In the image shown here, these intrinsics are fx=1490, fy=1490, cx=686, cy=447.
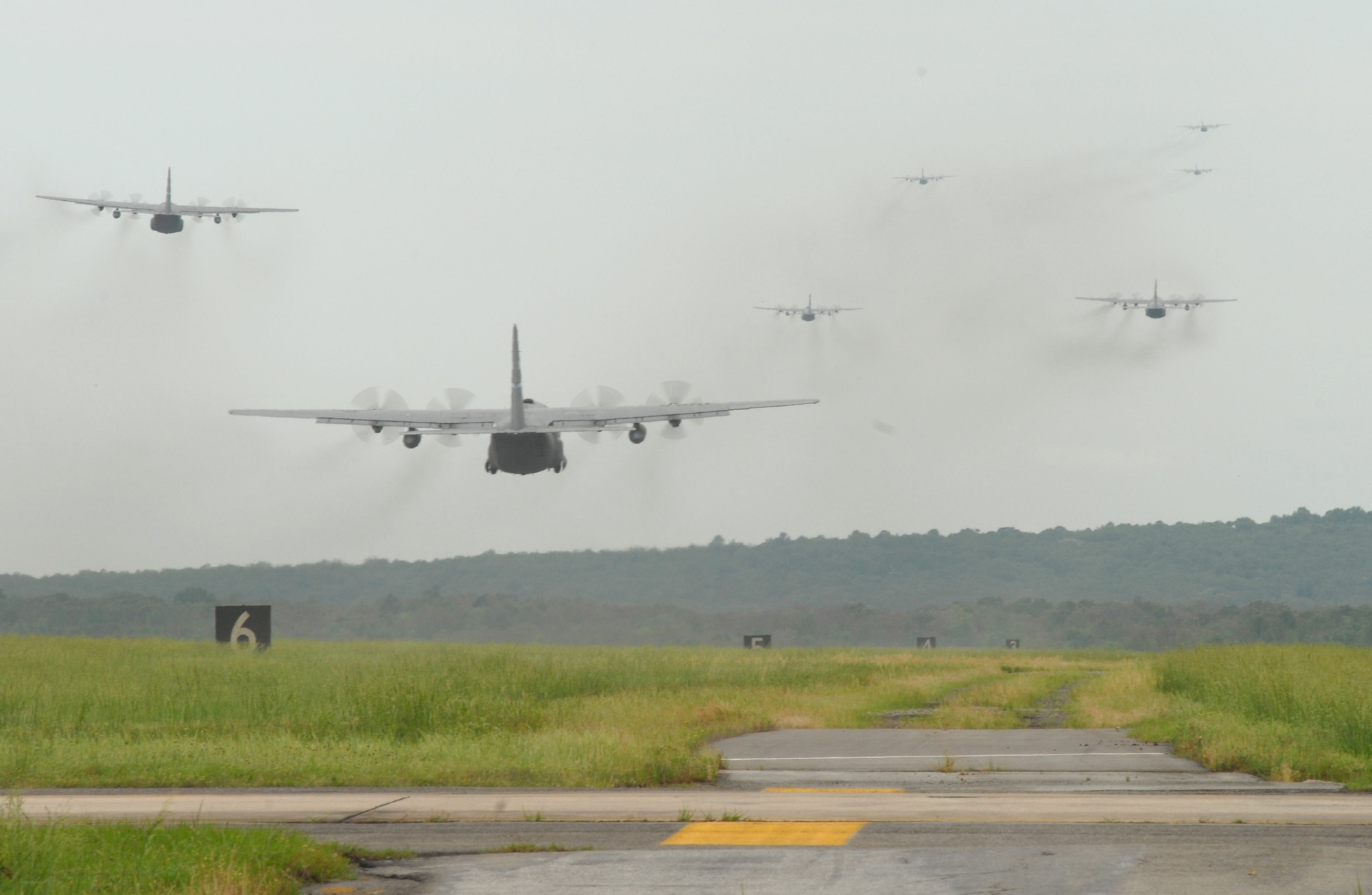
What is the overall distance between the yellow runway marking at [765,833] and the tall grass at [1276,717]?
9421mm

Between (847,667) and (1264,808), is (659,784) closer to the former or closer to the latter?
(1264,808)

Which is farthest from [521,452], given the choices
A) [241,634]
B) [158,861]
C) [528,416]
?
[158,861]

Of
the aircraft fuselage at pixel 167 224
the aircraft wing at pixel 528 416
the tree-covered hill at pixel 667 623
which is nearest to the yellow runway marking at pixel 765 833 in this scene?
the aircraft wing at pixel 528 416

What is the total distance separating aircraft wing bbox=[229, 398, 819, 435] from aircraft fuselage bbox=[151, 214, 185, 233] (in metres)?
10.9

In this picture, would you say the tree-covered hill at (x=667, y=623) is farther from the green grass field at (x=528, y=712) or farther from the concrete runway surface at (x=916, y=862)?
the concrete runway surface at (x=916, y=862)

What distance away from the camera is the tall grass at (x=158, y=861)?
14155 millimetres

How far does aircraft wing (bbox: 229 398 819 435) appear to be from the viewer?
56500 millimetres

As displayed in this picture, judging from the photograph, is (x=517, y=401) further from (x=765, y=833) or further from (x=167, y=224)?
(x=765, y=833)

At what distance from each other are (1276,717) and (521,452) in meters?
34.6

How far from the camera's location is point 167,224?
63125 millimetres

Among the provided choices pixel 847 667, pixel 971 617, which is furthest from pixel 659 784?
pixel 971 617

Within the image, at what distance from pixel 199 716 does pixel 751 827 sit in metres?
20.1

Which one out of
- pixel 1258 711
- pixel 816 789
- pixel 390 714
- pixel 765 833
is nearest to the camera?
pixel 765 833

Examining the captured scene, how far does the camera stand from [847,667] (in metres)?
66.2
